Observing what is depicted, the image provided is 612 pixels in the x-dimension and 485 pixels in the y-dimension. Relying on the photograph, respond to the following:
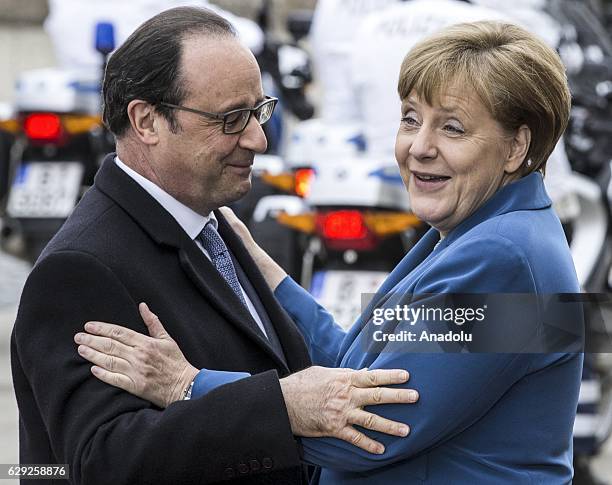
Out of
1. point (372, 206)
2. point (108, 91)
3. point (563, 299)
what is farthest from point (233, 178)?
point (372, 206)

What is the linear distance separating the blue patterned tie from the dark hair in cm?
28

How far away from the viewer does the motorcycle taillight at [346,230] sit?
5516mm

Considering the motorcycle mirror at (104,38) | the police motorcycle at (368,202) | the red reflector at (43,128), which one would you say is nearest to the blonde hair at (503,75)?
the police motorcycle at (368,202)

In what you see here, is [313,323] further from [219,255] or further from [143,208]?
[143,208]

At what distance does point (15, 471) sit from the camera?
2.98m

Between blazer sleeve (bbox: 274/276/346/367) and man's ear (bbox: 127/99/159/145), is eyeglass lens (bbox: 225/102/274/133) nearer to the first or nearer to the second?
man's ear (bbox: 127/99/159/145)

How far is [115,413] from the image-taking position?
8.24ft

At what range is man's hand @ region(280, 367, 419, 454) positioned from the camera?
244 cm

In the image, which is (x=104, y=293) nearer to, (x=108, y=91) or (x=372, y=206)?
(x=108, y=91)

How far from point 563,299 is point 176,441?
73 centimetres

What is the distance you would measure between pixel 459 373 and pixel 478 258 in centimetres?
20

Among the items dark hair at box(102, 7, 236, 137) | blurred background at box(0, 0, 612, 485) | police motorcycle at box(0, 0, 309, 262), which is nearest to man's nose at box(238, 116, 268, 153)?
dark hair at box(102, 7, 236, 137)

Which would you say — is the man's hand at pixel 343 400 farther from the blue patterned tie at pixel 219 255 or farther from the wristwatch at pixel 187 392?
the blue patterned tie at pixel 219 255

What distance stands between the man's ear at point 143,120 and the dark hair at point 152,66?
12 mm
